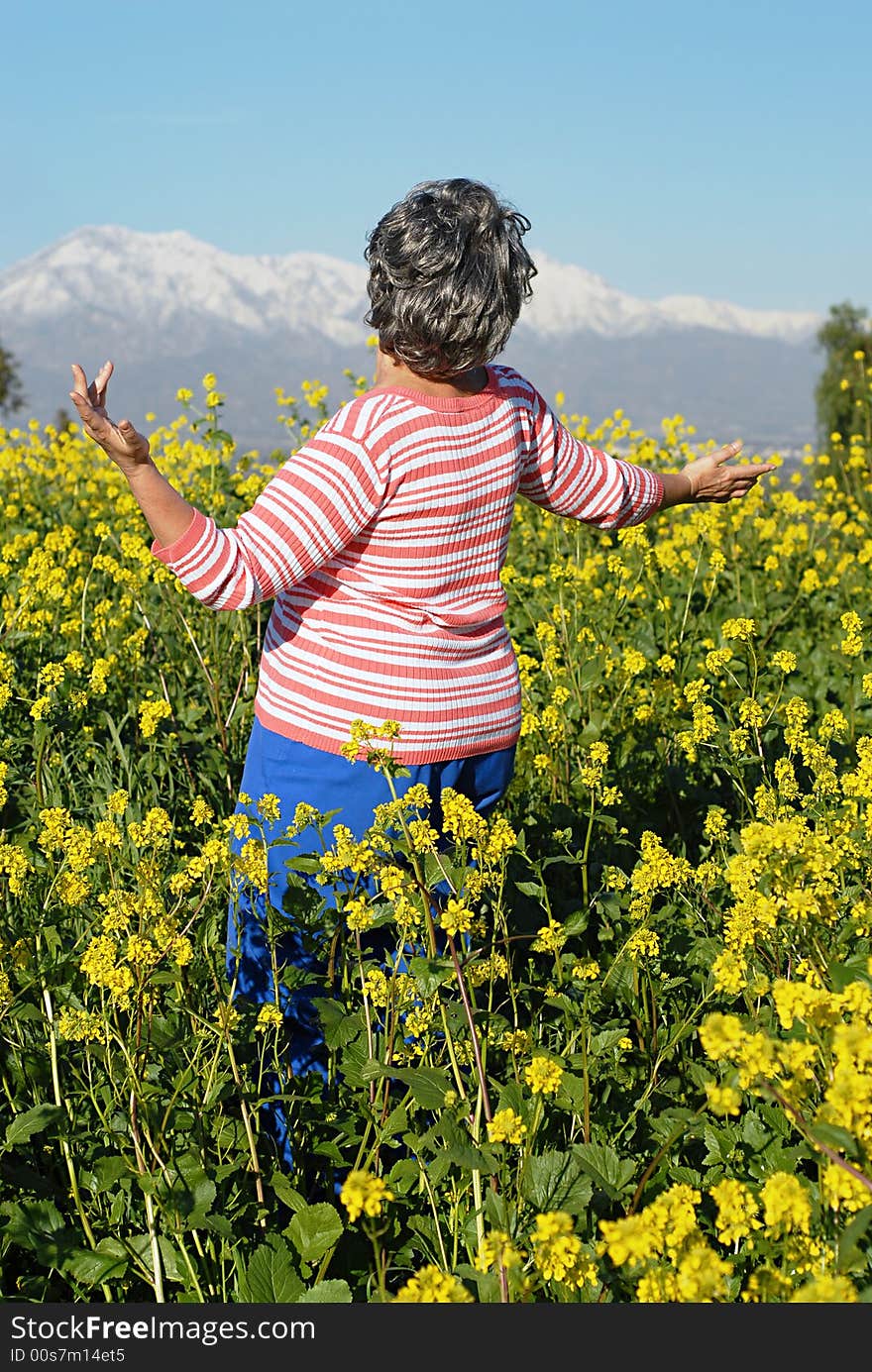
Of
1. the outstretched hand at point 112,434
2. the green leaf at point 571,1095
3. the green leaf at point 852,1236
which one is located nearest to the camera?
the green leaf at point 852,1236

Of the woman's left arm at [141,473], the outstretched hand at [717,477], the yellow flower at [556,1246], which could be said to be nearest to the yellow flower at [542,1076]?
the yellow flower at [556,1246]

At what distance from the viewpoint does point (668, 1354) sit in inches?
55.5

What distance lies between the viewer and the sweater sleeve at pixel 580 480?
105 inches

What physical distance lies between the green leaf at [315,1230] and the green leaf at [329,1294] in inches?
2.9

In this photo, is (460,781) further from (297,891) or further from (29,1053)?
(29,1053)

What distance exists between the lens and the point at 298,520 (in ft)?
7.27

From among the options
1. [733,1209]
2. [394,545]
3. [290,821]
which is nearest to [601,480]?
[394,545]

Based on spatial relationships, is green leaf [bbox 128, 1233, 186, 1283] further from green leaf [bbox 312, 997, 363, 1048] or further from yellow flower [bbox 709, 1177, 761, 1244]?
yellow flower [bbox 709, 1177, 761, 1244]

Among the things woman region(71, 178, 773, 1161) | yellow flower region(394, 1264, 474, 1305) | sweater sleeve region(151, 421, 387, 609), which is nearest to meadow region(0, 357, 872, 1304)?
yellow flower region(394, 1264, 474, 1305)

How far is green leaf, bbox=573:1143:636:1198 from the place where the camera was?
1805 millimetres

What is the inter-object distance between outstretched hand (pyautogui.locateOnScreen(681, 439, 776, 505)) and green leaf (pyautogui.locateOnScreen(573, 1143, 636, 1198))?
1.73 m

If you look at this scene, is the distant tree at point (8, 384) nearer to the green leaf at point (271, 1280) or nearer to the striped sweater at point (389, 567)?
the striped sweater at point (389, 567)

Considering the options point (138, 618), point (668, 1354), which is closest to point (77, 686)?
point (138, 618)

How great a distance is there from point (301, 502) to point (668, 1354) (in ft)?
4.72
